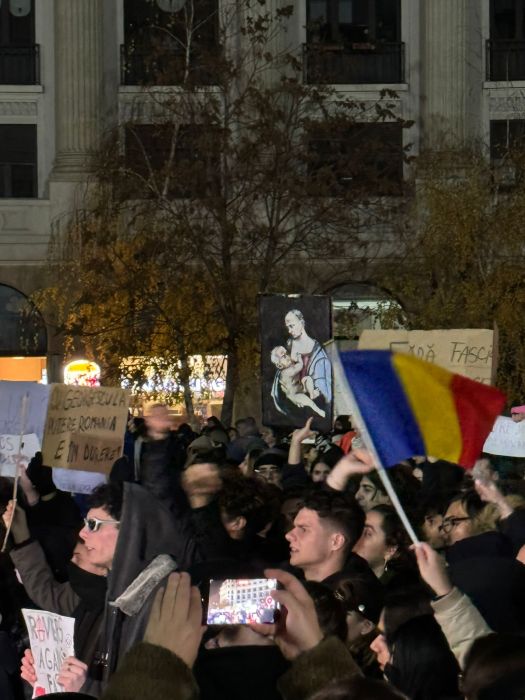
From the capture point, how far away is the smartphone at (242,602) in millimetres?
4508

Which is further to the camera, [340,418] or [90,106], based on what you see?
[90,106]

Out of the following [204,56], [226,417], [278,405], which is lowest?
[226,417]

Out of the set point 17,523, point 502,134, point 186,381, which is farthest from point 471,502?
point 502,134

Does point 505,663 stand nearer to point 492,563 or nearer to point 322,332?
point 492,563

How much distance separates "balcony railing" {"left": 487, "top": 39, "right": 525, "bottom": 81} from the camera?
3919 cm

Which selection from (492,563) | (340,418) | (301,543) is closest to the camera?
(492,563)

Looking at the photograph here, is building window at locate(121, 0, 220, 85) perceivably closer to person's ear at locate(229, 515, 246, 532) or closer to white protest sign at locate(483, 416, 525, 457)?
white protest sign at locate(483, 416, 525, 457)

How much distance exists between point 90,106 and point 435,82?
25.4 ft

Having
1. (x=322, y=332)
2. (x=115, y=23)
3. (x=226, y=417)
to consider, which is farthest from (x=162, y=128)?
(x=322, y=332)

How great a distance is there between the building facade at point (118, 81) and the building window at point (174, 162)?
4.67 metres

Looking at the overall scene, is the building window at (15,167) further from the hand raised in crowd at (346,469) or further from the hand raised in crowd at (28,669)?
the hand raised in crowd at (28,669)

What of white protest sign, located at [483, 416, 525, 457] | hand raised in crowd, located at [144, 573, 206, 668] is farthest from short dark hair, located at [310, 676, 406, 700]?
white protest sign, located at [483, 416, 525, 457]

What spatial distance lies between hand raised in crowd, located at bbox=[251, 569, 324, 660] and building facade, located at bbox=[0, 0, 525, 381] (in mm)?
32092

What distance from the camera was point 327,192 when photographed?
30.4 meters
